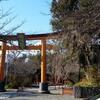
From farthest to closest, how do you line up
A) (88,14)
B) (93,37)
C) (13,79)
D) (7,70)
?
1. (7,70)
2. (13,79)
3. (93,37)
4. (88,14)

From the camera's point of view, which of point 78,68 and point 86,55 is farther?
point 78,68

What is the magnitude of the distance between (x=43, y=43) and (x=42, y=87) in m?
4.51

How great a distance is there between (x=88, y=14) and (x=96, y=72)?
1396 cm

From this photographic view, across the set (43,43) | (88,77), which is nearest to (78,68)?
(88,77)

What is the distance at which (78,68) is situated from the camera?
92.5ft

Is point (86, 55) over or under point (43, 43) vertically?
under

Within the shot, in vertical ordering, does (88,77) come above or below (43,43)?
below

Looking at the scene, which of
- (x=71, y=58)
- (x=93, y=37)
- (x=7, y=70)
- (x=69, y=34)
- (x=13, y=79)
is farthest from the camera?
(x=7, y=70)

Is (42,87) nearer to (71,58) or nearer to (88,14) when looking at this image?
(71,58)

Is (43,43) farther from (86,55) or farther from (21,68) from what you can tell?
(21,68)

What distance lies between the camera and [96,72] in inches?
1095

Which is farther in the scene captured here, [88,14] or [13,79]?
[13,79]

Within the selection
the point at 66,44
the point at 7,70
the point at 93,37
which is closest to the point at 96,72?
the point at 66,44

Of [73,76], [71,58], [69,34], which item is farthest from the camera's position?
[73,76]
